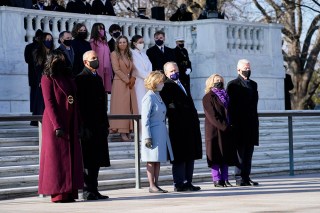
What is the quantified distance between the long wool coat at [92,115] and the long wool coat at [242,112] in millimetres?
2793

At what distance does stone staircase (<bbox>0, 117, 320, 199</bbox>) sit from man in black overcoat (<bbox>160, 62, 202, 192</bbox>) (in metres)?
1.78

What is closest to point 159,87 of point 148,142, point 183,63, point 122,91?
point 148,142

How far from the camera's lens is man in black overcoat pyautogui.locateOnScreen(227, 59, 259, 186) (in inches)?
742

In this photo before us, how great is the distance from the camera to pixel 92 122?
16.5m

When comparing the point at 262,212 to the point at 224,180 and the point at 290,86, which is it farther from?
the point at 290,86

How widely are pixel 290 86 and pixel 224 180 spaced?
38.8ft

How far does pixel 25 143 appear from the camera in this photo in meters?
20.3

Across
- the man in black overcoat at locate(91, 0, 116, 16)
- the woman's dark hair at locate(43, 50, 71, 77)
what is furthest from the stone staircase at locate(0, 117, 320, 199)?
the man in black overcoat at locate(91, 0, 116, 16)

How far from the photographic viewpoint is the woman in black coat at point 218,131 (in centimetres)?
1844

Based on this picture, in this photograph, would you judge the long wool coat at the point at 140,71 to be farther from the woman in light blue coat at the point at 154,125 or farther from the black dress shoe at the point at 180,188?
the woman in light blue coat at the point at 154,125

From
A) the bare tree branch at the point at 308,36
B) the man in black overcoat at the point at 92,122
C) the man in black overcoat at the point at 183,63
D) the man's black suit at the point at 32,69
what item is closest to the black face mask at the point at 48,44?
the man's black suit at the point at 32,69

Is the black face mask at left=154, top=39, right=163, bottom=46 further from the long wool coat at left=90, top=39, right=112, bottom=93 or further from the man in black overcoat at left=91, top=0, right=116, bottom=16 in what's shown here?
the man in black overcoat at left=91, top=0, right=116, bottom=16

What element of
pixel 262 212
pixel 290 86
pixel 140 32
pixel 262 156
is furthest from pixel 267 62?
pixel 262 212

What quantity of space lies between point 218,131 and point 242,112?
0.60 metres
